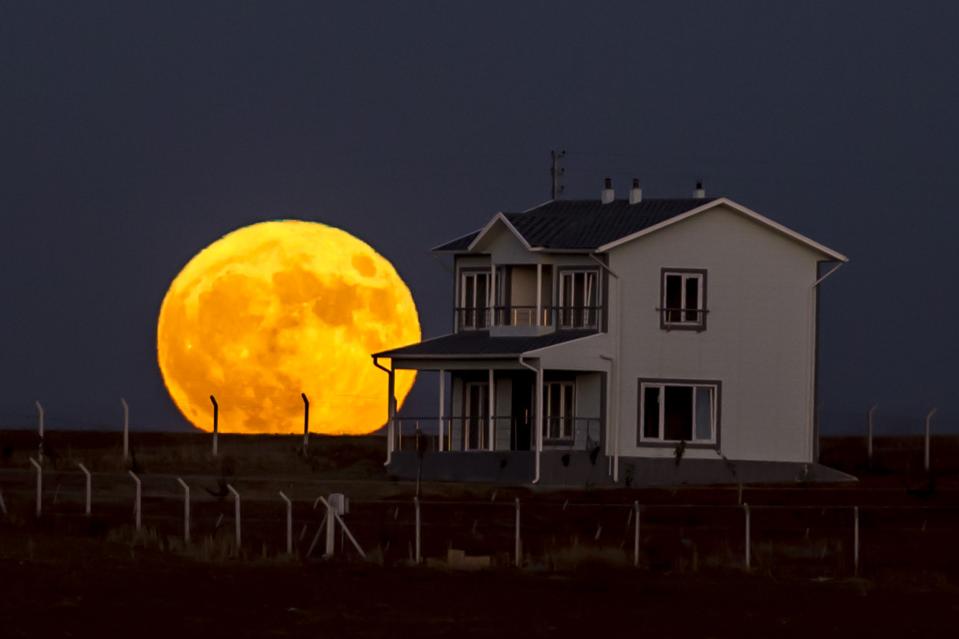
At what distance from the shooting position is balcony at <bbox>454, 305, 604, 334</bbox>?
58.3 metres

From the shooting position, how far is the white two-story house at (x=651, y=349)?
57.4 metres

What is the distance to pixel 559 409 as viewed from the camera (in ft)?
193

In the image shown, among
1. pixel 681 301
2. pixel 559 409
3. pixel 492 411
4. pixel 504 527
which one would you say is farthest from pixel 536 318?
pixel 504 527

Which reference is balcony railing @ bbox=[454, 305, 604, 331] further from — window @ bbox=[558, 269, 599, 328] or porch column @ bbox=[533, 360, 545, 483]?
porch column @ bbox=[533, 360, 545, 483]

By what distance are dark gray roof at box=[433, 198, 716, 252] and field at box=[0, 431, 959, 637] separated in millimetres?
6726

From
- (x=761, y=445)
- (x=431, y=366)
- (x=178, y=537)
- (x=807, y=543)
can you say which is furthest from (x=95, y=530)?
(x=761, y=445)

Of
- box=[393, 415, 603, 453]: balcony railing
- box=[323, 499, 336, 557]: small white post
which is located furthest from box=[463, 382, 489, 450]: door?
box=[323, 499, 336, 557]: small white post

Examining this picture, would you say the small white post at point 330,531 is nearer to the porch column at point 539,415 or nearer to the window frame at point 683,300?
the porch column at point 539,415

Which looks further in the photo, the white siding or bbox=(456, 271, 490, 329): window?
bbox=(456, 271, 490, 329): window

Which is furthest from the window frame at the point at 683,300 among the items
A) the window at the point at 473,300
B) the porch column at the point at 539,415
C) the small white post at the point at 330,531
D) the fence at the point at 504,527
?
the small white post at the point at 330,531

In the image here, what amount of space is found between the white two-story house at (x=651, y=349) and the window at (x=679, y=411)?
0.03 m

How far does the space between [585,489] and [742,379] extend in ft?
21.1

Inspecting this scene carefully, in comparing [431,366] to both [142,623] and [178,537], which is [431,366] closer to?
[178,537]

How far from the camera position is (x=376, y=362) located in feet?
198
